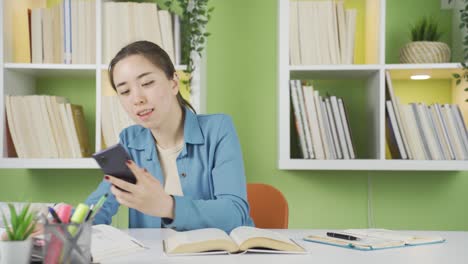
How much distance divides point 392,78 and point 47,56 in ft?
5.47

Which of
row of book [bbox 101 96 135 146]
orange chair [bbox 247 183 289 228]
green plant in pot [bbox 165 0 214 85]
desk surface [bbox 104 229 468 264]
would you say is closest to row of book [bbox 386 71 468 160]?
orange chair [bbox 247 183 289 228]

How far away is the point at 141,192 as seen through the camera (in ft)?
4.33

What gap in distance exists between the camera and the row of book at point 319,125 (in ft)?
7.90

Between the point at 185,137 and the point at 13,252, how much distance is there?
856mm

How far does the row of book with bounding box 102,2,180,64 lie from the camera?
243 cm

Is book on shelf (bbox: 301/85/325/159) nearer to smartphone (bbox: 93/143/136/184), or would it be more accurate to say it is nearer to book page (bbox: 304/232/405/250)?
book page (bbox: 304/232/405/250)

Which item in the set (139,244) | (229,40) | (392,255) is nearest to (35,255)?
(139,244)

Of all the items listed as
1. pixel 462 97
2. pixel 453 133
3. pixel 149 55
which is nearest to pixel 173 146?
pixel 149 55

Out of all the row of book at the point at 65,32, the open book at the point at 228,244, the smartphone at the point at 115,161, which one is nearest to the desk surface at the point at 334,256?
the open book at the point at 228,244

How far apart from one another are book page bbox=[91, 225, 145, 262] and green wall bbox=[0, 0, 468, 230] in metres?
1.41

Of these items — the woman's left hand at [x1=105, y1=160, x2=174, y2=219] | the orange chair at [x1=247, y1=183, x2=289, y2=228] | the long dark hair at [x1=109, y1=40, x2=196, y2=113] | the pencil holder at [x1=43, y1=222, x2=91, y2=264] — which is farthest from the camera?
the orange chair at [x1=247, y1=183, x2=289, y2=228]

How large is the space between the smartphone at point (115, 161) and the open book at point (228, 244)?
20cm

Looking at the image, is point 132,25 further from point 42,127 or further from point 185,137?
point 185,137

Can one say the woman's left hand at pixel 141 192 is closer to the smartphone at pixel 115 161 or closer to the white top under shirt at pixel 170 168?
the smartphone at pixel 115 161
